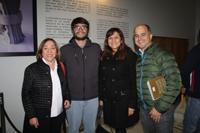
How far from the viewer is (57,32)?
322cm

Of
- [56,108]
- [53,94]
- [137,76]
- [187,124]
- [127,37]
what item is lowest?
[187,124]

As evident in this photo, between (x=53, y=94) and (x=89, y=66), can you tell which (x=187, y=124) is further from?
(x=53, y=94)

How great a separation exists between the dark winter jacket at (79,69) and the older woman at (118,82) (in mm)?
177

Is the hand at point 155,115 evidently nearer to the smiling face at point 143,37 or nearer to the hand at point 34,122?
the smiling face at point 143,37

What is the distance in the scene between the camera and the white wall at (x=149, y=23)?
2775 mm

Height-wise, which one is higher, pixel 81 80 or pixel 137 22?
pixel 137 22

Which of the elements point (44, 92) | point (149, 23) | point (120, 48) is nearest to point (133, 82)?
point (120, 48)

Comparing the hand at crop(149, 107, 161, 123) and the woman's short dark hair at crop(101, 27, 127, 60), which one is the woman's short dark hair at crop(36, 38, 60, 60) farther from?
the hand at crop(149, 107, 161, 123)

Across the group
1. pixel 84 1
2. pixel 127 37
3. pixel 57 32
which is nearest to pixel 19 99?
pixel 57 32

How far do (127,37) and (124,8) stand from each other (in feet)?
1.84

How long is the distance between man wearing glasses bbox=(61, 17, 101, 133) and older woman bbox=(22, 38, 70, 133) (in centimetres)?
20

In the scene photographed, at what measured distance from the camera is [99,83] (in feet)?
8.29

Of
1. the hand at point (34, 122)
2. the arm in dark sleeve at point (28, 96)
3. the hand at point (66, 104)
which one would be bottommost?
the hand at point (34, 122)

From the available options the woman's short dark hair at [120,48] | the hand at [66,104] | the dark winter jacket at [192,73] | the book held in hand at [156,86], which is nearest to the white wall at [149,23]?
the hand at [66,104]
